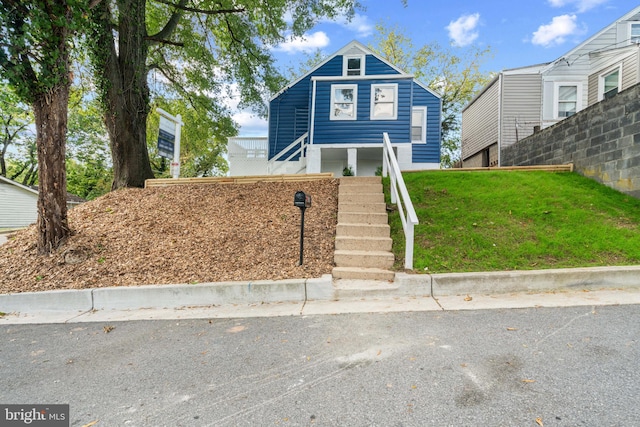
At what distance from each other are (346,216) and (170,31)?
7820 mm

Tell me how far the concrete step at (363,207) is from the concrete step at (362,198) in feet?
0.66

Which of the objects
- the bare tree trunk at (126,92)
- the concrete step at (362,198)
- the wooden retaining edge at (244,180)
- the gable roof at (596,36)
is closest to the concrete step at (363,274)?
the concrete step at (362,198)

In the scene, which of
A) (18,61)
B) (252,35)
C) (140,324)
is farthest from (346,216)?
(252,35)

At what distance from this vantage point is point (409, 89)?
35.9ft

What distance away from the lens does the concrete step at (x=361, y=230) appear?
4.90m

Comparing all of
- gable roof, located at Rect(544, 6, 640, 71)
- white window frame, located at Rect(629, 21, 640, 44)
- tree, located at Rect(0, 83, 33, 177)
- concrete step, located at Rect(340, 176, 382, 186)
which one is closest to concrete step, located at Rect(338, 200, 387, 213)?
concrete step, located at Rect(340, 176, 382, 186)

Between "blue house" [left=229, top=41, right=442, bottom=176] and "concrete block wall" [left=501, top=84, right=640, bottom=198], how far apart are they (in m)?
4.49

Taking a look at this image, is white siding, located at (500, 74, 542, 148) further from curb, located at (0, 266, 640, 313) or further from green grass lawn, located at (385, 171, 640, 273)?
curb, located at (0, 266, 640, 313)

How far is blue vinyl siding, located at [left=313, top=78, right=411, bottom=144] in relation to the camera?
433 inches

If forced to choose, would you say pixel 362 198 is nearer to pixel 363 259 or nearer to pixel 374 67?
pixel 363 259

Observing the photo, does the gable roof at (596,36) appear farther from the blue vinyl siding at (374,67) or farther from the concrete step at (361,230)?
the concrete step at (361,230)

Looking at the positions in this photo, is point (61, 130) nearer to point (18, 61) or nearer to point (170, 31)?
point (18, 61)

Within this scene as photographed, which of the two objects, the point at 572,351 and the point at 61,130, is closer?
the point at 572,351

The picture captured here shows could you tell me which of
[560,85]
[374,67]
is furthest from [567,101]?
[374,67]
